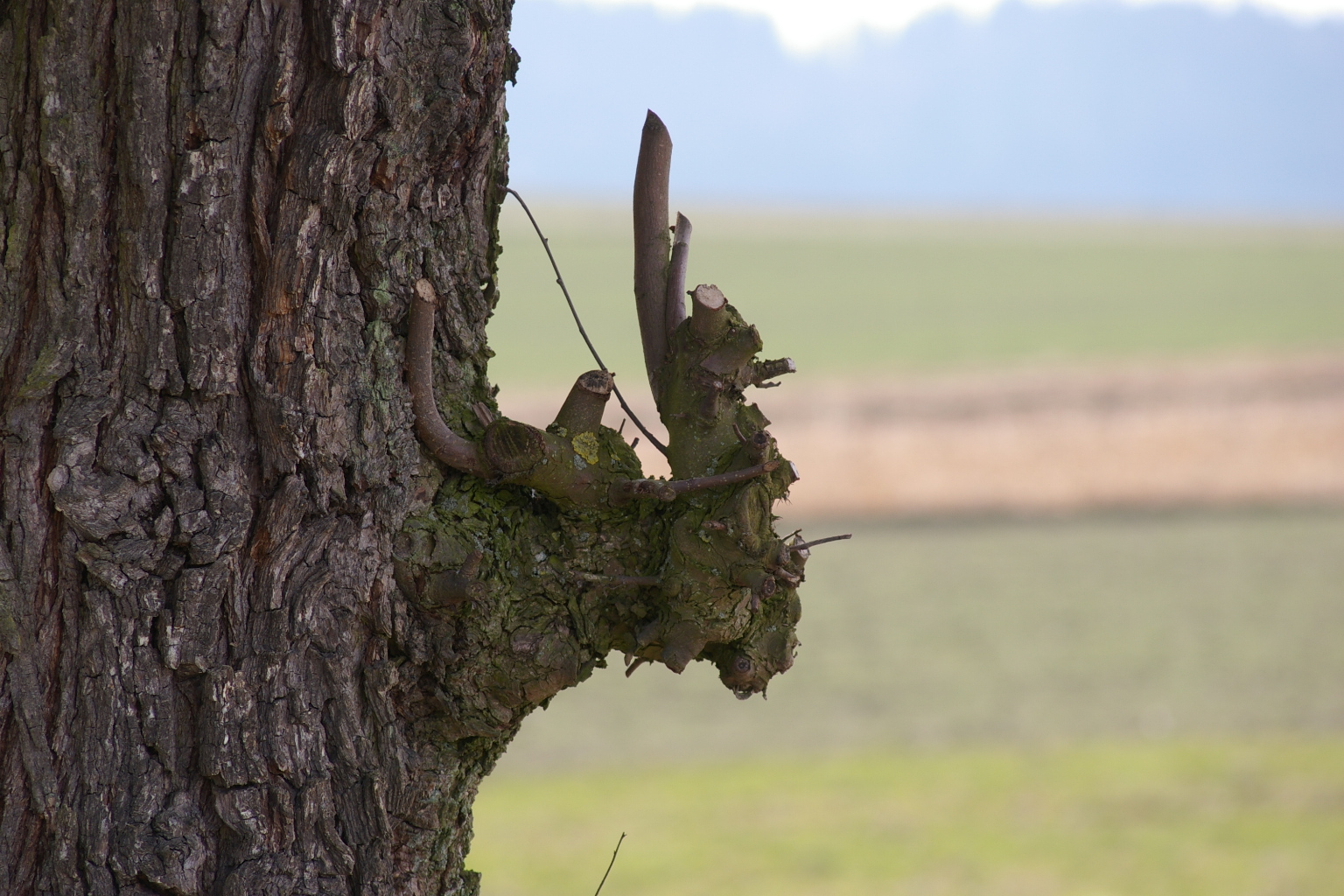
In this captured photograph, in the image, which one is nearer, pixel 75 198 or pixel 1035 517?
pixel 75 198

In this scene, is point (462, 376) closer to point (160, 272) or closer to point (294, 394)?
point (294, 394)

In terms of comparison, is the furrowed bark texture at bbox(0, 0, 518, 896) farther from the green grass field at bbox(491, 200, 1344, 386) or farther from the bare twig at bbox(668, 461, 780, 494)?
the green grass field at bbox(491, 200, 1344, 386)

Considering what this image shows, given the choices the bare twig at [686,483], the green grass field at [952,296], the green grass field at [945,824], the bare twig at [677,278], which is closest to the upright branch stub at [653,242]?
the bare twig at [677,278]

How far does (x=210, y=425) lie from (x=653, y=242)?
521 millimetres

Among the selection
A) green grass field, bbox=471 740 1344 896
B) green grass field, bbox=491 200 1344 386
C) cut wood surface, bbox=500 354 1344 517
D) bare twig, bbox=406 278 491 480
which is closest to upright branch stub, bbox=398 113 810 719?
bare twig, bbox=406 278 491 480

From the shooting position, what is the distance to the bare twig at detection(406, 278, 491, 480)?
1.20 metres

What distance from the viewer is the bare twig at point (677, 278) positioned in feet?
4.28

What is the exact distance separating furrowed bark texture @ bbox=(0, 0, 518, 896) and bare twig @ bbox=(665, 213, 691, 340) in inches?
10.2

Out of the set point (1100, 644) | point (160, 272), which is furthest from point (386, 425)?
point (1100, 644)

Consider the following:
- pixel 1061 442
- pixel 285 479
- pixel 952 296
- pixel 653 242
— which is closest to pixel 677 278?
pixel 653 242

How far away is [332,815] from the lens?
3.87ft

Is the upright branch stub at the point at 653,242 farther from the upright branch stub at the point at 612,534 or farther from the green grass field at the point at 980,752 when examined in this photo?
the green grass field at the point at 980,752

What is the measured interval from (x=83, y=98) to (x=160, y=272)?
17 centimetres

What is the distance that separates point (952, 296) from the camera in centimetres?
2177
